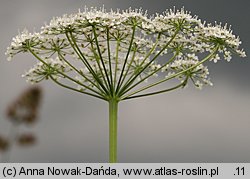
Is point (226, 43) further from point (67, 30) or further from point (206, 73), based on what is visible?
point (67, 30)

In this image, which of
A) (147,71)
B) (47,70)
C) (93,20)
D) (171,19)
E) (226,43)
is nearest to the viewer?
(93,20)

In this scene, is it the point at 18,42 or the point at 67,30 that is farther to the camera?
the point at 18,42

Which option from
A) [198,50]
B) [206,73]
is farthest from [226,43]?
[206,73]

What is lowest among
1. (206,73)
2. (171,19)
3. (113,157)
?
(113,157)

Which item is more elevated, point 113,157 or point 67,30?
point 67,30

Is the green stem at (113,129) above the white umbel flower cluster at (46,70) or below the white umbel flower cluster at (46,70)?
below

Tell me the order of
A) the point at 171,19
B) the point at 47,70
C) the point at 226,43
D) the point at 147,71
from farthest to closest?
the point at 147,71 < the point at 47,70 < the point at 226,43 < the point at 171,19

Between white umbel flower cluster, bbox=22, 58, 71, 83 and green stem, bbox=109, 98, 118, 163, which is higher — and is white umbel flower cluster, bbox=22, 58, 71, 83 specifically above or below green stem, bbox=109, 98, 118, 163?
above

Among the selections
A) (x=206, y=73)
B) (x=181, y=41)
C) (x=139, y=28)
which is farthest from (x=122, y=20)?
(x=206, y=73)
